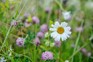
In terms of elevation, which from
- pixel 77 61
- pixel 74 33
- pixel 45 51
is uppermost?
pixel 74 33

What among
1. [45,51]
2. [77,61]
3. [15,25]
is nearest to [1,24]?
[15,25]

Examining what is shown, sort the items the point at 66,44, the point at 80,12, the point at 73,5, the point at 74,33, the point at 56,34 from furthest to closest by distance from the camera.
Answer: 1. the point at 73,5
2. the point at 80,12
3. the point at 74,33
4. the point at 66,44
5. the point at 56,34

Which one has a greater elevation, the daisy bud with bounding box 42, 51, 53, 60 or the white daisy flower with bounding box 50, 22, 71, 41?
the white daisy flower with bounding box 50, 22, 71, 41

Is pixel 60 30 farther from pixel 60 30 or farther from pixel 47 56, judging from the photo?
pixel 47 56

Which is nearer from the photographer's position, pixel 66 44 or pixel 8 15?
pixel 8 15

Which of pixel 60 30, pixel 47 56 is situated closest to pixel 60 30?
pixel 60 30

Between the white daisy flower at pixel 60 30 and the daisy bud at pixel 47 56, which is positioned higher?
the white daisy flower at pixel 60 30

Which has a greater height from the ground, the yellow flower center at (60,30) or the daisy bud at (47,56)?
the yellow flower center at (60,30)

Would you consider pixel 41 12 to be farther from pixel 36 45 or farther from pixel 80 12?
pixel 36 45
